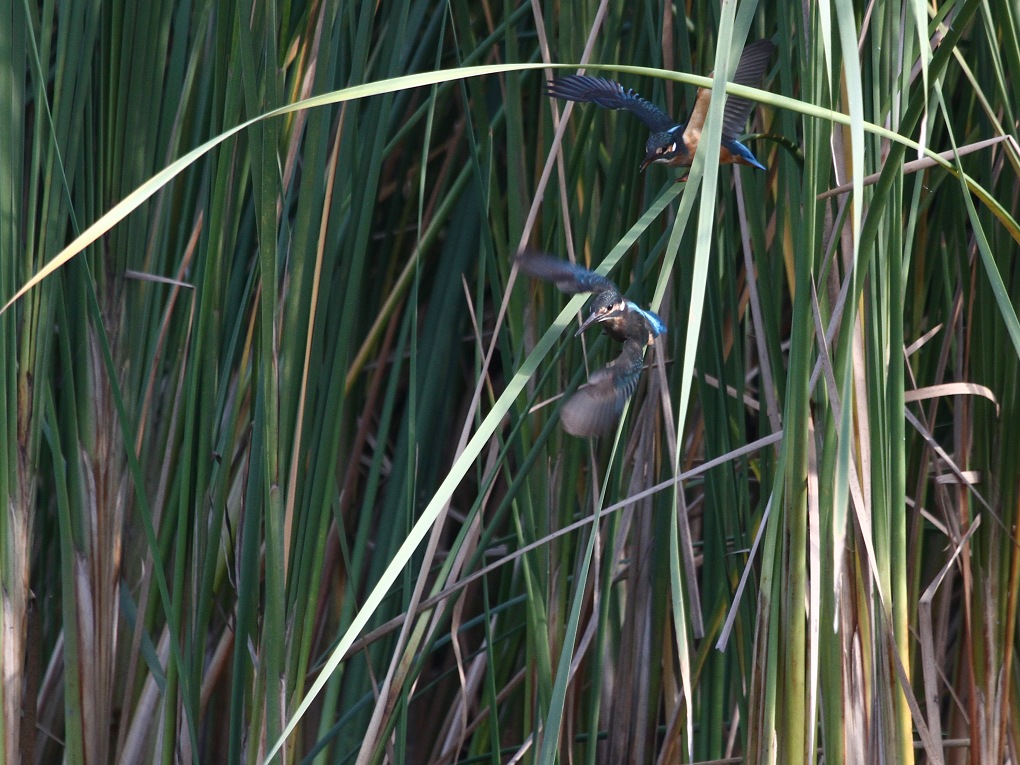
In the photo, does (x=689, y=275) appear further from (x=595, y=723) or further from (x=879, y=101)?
(x=595, y=723)

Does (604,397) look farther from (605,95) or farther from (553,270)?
(605,95)

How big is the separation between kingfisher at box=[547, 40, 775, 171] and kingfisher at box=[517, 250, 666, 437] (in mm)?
123

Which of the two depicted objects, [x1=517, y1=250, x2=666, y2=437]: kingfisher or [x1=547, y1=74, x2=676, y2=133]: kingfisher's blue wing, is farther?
[x1=547, y1=74, x2=676, y2=133]: kingfisher's blue wing

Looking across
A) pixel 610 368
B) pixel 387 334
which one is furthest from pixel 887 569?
pixel 387 334

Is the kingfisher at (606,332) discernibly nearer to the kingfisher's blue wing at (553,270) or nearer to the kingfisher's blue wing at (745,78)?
the kingfisher's blue wing at (553,270)

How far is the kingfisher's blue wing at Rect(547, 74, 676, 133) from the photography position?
0.82m

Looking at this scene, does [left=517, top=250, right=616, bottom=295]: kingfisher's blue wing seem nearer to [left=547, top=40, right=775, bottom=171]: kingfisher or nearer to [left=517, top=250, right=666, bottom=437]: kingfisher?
[left=517, top=250, right=666, bottom=437]: kingfisher

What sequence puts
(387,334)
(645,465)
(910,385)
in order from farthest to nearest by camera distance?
(387,334) < (910,385) < (645,465)

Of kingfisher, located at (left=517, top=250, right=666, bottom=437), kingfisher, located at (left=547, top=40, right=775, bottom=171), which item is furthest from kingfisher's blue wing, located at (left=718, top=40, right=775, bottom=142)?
kingfisher, located at (left=517, top=250, right=666, bottom=437)

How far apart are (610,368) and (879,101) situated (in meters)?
0.25

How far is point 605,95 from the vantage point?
824mm

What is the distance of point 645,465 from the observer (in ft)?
3.18

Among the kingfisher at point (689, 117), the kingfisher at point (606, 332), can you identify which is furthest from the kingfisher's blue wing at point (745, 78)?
the kingfisher at point (606, 332)

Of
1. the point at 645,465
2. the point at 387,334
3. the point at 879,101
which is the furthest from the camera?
the point at 387,334
